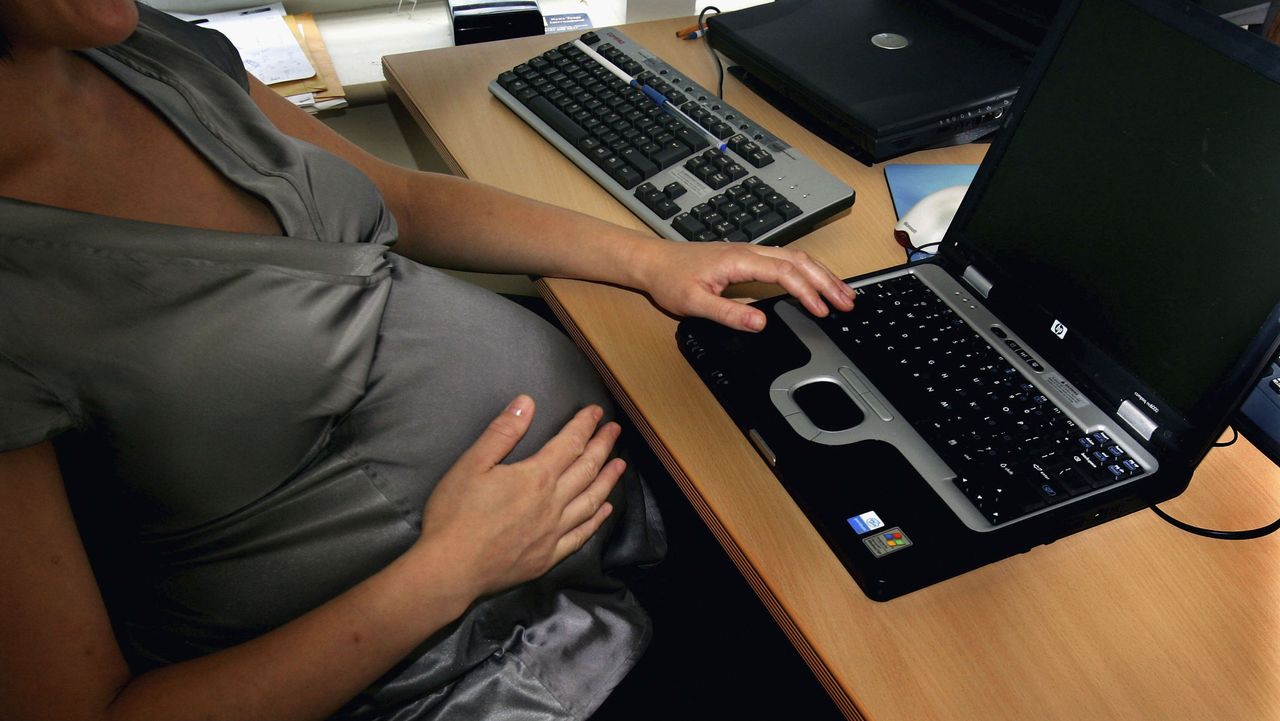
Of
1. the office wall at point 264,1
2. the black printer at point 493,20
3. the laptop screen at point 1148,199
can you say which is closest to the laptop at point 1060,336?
the laptop screen at point 1148,199

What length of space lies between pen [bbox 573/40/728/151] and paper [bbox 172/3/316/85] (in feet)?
1.34

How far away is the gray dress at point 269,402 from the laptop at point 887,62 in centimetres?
45

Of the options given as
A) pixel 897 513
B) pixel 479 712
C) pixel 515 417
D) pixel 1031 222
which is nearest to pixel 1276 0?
pixel 1031 222

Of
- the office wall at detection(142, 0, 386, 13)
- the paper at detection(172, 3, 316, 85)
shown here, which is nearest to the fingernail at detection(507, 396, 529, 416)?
the paper at detection(172, 3, 316, 85)

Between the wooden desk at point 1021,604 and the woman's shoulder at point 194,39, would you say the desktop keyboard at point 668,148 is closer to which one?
the wooden desk at point 1021,604

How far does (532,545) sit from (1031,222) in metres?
0.49

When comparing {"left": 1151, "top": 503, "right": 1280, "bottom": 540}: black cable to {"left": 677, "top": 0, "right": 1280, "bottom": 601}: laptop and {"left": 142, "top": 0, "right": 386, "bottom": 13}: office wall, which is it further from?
{"left": 142, "top": 0, "right": 386, "bottom": 13}: office wall

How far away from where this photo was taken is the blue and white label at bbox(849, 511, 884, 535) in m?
0.60

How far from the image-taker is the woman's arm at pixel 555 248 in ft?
2.51

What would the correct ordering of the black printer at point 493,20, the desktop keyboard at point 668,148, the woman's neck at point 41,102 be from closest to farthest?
the woman's neck at point 41,102 < the desktop keyboard at point 668,148 < the black printer at point 493,20

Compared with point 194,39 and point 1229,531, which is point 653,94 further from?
point 1229,531

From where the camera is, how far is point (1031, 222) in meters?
0.72

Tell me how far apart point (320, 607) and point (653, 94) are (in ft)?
2.15

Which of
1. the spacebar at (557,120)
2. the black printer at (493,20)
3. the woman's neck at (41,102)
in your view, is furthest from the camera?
the black printer at (493,20)
